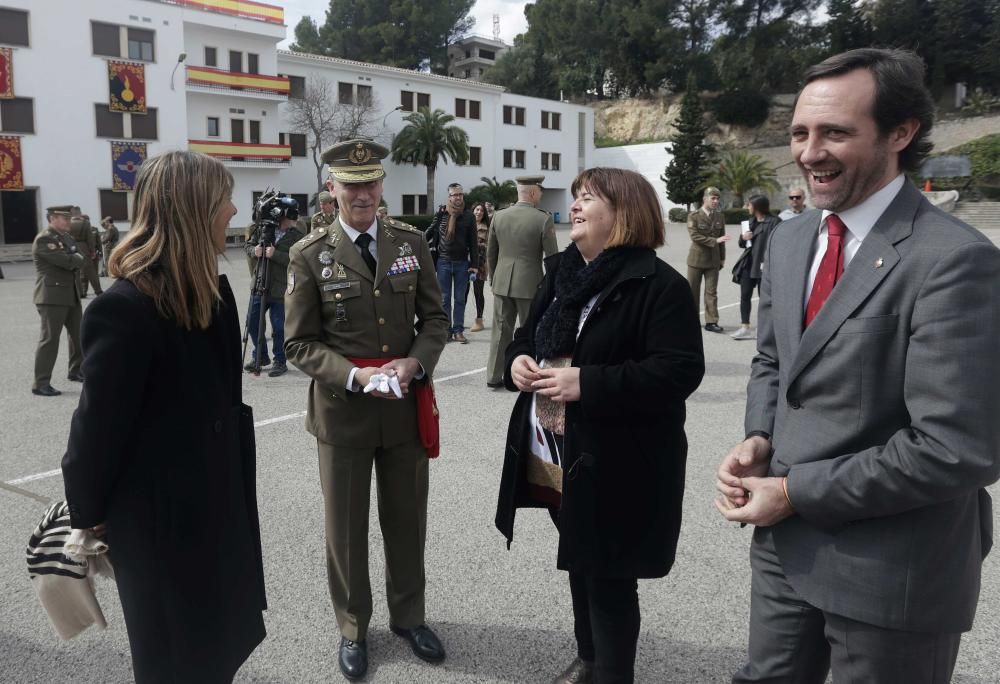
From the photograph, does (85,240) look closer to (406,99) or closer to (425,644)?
(425,644)

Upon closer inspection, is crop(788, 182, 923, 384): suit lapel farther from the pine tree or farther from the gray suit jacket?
the pine tree

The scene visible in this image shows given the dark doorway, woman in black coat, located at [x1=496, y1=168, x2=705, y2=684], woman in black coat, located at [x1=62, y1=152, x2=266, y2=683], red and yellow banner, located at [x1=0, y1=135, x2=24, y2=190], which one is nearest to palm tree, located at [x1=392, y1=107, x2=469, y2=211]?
the dark doorway

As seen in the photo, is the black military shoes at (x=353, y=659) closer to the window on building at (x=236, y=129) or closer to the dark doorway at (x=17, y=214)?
the dark doorway at (x=17, y=214)

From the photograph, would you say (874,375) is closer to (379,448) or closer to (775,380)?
(775,380)

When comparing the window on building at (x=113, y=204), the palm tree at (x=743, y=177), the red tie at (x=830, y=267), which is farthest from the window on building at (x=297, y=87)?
the red tie at (x=830, y=267)

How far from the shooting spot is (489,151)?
1921 inches

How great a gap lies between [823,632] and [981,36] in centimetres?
6797

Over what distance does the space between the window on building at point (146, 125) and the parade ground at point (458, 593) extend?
31.6 meters

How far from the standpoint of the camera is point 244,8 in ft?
122

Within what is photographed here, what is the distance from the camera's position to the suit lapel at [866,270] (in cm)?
164

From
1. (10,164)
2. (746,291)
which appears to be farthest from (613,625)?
(10,164)

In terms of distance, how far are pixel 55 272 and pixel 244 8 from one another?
34.3 m

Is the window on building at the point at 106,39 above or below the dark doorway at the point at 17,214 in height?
above

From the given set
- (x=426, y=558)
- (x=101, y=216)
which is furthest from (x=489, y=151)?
(x=426, y=558)
